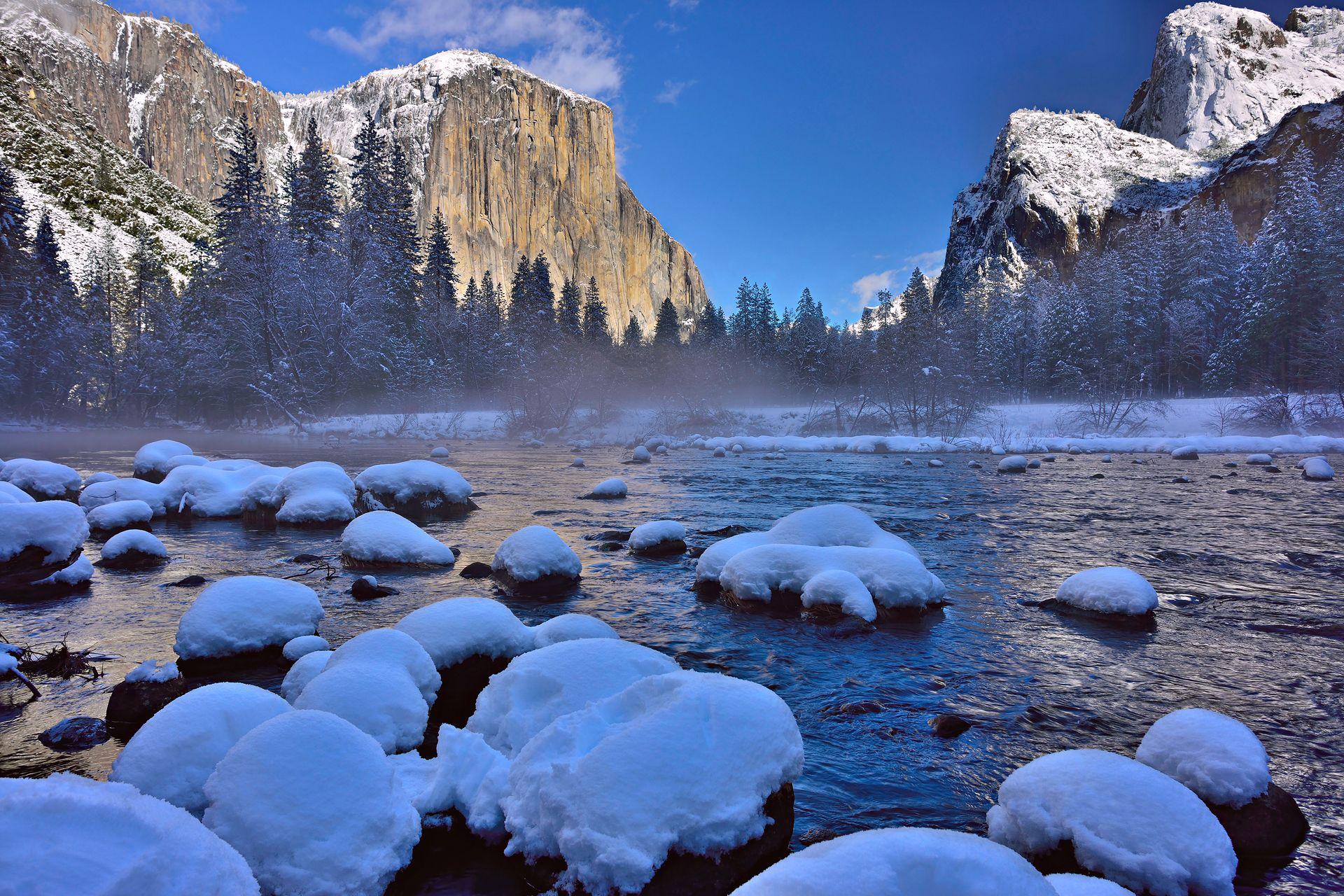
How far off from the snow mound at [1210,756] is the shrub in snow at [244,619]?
616 centimetres

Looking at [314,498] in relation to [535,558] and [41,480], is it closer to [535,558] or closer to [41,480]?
[41,480]

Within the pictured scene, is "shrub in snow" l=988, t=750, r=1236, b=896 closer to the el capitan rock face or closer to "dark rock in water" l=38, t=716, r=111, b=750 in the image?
"dark rock in water" l=38, t=716, r=111, b=750

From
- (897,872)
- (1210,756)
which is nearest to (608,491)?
(1210,756)

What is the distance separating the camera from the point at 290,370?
35.3 m

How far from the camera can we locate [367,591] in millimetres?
7180

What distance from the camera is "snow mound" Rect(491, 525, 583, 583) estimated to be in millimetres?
7777

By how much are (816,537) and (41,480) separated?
13914 mm

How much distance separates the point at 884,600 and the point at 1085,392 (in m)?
49.4

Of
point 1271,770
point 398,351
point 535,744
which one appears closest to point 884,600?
point 1271,770

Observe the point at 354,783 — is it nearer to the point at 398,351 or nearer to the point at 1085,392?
the point at 398,351

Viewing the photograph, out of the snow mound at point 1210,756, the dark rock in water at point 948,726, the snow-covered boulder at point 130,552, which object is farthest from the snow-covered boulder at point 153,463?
the snow mound at point 1210,756

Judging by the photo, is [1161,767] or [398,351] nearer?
[1161,767]

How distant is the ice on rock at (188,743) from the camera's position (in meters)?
2.99

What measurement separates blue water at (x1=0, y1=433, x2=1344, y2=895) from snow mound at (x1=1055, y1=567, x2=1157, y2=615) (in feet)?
0.97
